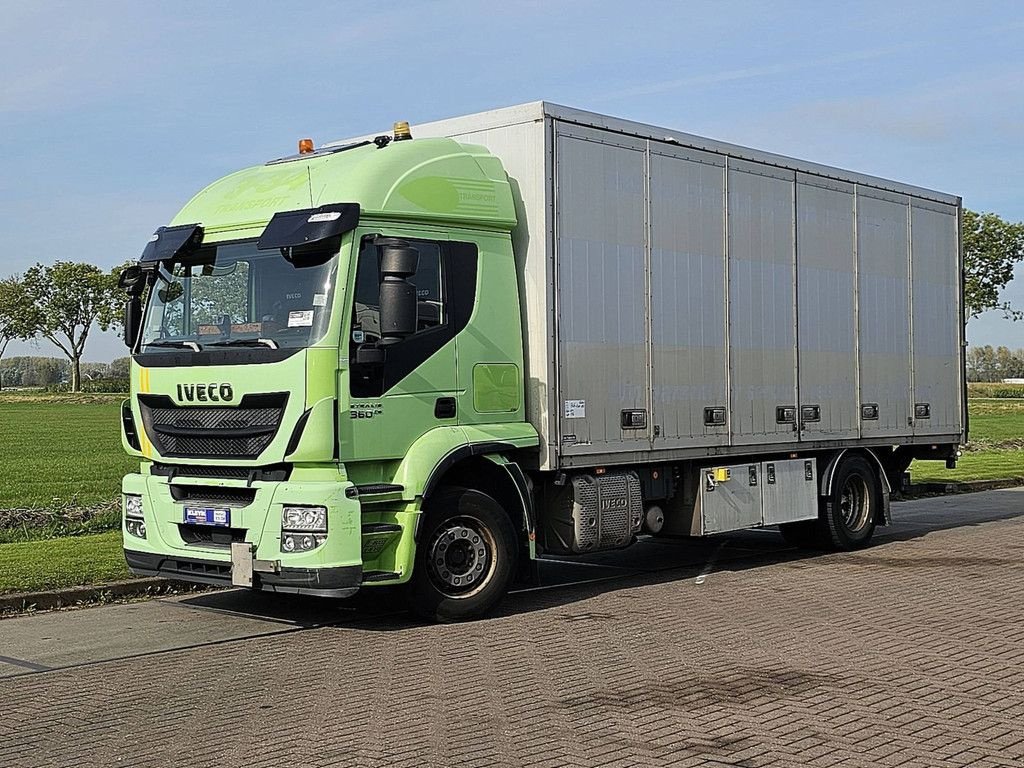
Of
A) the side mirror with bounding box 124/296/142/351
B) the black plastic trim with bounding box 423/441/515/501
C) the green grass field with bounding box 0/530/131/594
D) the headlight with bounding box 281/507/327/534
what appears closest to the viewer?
the headlight with bounding box 281/507/327/534

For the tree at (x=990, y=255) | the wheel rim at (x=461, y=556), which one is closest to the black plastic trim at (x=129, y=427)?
the wheel rim at (x=461, y=556)

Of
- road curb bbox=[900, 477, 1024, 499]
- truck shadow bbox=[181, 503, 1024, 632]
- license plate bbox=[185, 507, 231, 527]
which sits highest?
license plate bbox=[185, 507, 231, 527]

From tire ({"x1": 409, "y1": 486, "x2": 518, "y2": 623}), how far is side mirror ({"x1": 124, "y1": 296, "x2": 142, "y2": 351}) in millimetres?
2883

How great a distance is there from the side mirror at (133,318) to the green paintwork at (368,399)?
36 centimetres

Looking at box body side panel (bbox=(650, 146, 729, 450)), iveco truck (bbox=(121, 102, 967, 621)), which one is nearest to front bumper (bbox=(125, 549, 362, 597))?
iveco truck (bbox=(121, 102, 967, 621))

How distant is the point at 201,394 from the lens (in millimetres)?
10133

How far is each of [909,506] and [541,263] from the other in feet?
39.1

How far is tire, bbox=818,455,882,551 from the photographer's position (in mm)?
14766

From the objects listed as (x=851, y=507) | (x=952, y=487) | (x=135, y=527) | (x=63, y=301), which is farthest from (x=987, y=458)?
(x=63, y=301)

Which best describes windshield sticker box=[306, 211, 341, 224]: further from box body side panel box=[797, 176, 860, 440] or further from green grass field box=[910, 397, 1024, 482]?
green grass field box=[910, 397, 1024, 482]

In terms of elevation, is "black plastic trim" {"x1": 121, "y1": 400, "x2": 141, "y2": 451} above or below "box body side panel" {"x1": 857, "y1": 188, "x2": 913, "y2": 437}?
below

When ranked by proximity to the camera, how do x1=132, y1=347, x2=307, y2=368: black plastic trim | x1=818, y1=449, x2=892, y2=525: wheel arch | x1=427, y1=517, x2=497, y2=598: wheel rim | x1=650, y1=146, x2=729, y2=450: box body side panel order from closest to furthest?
x1=132, y1=347, x2=307, y2=368: black plastic trim, x1=427, y1=517, x2=497, y2=598: wheel rim, x1=650, y1=146, x2=729, y2=450: box body side panel, x1=818, y1=449, x2=892, y2=525: wheel arch

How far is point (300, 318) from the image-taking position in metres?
9.81

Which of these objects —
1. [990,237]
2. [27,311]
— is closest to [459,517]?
[990,237]
